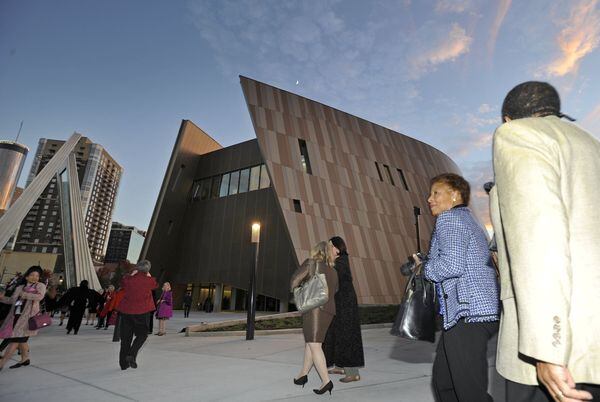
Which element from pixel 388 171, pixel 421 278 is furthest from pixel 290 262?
pixel 421 278

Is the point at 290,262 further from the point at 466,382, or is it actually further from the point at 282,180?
the point at 466,382

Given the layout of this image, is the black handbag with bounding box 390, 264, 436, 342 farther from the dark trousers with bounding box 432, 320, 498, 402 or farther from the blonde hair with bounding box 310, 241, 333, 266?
the blonde hair with bounding box 310, 241, 333, 266

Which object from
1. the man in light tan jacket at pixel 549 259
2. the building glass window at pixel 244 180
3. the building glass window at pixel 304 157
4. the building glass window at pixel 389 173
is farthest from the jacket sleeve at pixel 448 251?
the building glass window at pixel 244 180

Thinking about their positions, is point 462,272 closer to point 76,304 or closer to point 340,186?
point 76,304

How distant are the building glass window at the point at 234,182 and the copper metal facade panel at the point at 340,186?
390 inches

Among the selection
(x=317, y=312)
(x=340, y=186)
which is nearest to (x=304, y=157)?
(x=340, y=186)

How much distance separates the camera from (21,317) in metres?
5.38

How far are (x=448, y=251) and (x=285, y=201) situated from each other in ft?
55.1

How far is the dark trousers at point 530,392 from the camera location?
3.57 ft

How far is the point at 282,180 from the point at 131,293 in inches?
550

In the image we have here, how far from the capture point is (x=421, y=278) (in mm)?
2465

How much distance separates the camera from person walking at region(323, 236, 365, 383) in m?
4.55

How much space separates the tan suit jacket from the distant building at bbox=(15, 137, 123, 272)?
117m

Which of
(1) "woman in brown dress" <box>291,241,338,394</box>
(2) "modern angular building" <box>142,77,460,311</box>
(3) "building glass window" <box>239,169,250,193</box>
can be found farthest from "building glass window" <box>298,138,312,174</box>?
(1) "woman in brown dress" <box>291,241,338,394</box>
